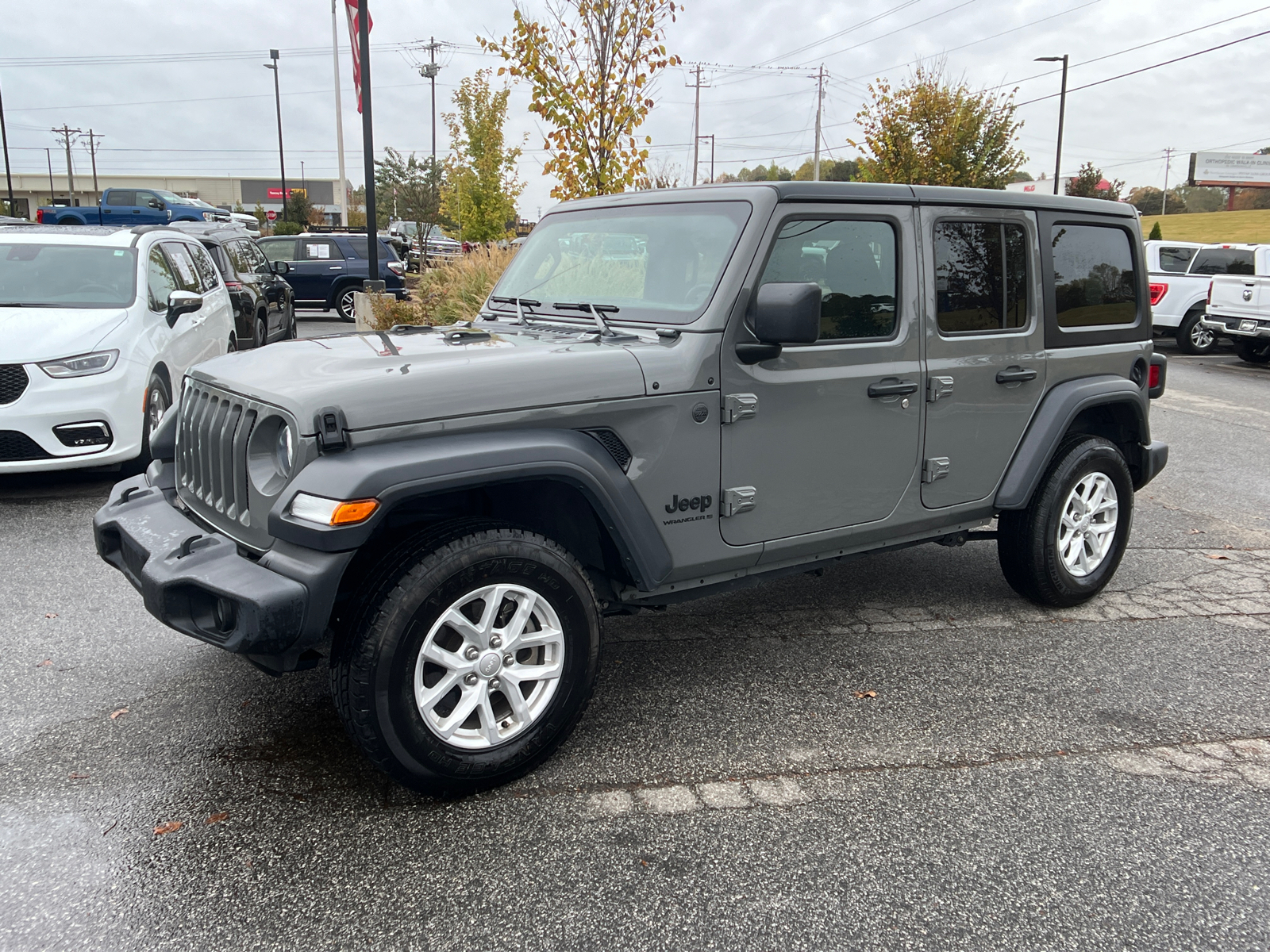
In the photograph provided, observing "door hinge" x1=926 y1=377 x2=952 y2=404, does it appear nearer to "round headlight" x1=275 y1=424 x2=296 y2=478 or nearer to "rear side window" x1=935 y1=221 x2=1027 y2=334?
"rear side window" x1=935 y1=221 x2=1027 y2=334

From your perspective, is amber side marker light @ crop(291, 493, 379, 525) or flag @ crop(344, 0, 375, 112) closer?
amber side marker light @ crop(291, 493, 379, 525)

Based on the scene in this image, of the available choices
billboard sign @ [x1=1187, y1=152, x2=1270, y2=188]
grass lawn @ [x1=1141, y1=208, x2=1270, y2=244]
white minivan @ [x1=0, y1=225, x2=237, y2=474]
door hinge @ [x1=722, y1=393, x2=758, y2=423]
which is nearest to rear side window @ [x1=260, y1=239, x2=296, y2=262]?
white minivan @ [x1=0, y1=225, x2=237, y2=474]

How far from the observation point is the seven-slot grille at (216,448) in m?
3.01

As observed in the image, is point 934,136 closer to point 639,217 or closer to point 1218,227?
point 639,217

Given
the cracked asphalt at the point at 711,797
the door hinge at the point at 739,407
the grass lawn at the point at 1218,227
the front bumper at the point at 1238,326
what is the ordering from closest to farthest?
the cracked asphalt at the point at 711,797, the door hinge at the point at 739,407, the front bumper at the point at 1238,326, the grass lawn at the point at 1218,227

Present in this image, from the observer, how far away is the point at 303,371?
9.99 ft

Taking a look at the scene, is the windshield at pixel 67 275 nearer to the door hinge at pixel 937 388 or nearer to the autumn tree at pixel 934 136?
the door hinge at pixel 937 388

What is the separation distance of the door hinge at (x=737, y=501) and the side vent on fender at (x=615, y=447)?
0.42 metres

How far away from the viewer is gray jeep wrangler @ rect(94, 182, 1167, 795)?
9.25ft

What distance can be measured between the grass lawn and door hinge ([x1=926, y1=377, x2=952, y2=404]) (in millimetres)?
49194

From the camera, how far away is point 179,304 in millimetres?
7461

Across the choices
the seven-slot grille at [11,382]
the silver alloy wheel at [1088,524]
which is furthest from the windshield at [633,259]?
the seven-slot grille at [11,382]

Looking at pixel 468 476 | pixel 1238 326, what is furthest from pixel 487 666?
pixel 1238 326

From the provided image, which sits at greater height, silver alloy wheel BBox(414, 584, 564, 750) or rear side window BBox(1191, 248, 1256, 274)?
rear side window BBox(1191, 248, 1256, 274)
